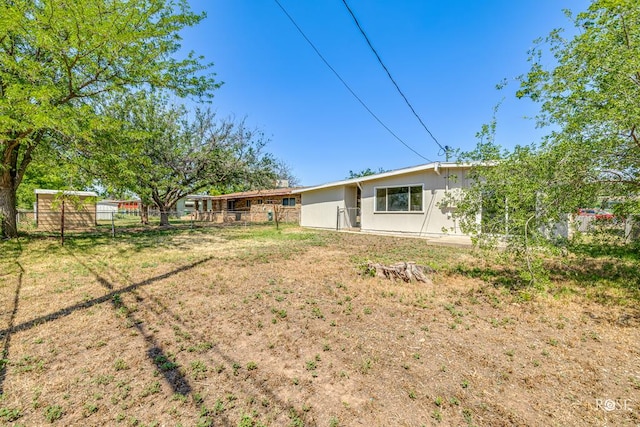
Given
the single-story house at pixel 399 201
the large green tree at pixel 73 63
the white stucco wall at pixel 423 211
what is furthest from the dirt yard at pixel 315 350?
the white stucco wall at pixel 423 211

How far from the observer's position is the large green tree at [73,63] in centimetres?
647

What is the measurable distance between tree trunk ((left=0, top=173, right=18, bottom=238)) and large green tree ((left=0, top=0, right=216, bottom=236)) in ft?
0.07

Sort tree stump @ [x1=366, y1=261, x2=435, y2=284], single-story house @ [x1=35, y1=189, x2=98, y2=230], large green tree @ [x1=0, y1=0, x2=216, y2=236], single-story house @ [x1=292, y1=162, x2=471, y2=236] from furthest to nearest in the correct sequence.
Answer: single-story house @ [x1=35, y1=189, x2=98, y2=230] < single-story house @ [x1=292, y1=162, x2=471, y2=236] < large green tree @ [x1=0, y1=0, x2=216, y2=236] < tree stump @ [x1=366, y1=261, x2=435, y2=284]

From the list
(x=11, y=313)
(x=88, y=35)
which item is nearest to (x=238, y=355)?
(x=11, y=313)

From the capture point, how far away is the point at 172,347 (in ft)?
9.20

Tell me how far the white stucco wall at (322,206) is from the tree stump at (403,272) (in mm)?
9180

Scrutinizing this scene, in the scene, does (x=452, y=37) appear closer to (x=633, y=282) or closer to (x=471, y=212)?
(x=471, y=212)

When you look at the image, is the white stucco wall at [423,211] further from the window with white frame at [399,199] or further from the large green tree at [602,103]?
the large green tree at [602,103]

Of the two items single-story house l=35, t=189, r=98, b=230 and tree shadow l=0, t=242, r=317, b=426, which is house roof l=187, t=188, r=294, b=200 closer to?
single-story house l=35, t=189, r=98, b=230

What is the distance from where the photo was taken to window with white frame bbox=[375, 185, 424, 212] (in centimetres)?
1104

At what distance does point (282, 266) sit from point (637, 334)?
5431 mm

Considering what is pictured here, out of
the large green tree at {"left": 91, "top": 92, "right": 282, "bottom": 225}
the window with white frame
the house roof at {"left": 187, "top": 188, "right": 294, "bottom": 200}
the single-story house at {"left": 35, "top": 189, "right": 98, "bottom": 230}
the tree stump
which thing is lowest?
the tree stump

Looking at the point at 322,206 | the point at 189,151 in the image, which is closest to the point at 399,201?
the point at 322,206

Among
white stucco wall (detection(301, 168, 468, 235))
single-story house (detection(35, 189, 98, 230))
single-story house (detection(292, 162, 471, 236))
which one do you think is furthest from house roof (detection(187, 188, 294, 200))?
single-story house (detection(292, 162, 471, 236))
